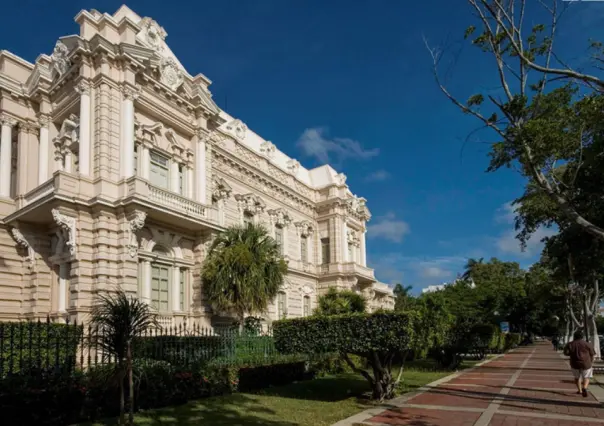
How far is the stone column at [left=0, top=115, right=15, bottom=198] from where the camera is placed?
1800 centimetres

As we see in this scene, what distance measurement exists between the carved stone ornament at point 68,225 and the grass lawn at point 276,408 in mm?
7290

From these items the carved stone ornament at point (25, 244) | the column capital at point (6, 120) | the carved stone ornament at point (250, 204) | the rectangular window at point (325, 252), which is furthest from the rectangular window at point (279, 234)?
the column capital at point (6, 120)

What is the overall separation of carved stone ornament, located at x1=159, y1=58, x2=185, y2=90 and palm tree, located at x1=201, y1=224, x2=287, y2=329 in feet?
21.2

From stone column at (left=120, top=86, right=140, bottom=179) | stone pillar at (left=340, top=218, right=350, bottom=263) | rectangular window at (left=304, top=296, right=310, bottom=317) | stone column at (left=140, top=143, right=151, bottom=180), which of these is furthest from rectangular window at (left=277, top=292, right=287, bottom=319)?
stone column at (left=120, top=86, right=140, bottom=179)

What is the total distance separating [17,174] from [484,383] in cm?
1853

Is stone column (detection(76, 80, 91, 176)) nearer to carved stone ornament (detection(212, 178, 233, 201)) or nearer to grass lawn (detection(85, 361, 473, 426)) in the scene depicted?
carved stone ornament (detection(212, 178, 233, 201))

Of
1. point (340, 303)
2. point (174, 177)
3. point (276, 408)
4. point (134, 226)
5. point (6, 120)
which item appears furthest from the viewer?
point (340, 303)

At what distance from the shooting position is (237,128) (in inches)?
1072

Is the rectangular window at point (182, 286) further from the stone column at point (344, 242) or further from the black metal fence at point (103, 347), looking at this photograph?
the stone column at point (344, 242)

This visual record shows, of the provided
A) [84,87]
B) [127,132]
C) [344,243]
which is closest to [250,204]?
[344,243]

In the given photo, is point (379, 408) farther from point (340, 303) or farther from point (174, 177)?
point (174, 177)

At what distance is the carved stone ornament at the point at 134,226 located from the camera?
16.1 metres

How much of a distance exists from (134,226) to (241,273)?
4202mm

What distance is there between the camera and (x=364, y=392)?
1347 centimetres
